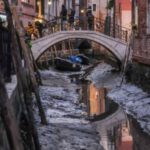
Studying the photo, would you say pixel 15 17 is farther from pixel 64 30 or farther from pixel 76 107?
pixel 64 30

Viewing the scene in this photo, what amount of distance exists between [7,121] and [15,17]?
28.6ft

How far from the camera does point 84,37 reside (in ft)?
124

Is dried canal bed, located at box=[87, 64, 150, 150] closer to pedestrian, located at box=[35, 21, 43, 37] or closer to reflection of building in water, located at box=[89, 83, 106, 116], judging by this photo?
reflection of building in water, located at box=[89, 83, 106, 116]

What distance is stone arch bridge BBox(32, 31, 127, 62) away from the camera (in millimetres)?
36594

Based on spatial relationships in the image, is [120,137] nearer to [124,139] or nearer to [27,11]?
[124,139]

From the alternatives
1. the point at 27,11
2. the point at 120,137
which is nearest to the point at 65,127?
the point at 120,137

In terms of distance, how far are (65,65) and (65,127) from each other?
26.1 metres

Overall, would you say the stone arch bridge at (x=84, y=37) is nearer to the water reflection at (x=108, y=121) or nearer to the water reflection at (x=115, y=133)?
the water reflection at (x=108, y=121)

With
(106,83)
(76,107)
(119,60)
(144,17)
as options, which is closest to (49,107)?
(76,107)

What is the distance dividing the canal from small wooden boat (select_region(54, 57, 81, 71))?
1113cm

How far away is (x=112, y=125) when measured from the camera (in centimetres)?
1881

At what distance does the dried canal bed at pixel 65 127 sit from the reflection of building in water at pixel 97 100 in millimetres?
622

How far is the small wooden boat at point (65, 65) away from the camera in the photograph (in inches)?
A: 1656

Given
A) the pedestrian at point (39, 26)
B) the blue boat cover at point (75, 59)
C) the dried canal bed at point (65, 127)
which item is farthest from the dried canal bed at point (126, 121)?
the blue boat cover at point (75, 59)
